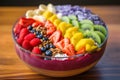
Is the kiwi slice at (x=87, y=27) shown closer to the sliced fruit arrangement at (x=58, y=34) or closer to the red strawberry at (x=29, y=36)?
the sliced fruit arrangement at (x=58, y=34)

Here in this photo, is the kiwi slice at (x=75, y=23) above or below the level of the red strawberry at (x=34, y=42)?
above

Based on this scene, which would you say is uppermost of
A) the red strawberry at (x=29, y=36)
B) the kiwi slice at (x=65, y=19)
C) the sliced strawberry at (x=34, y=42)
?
the kiwi slice at (x=65, y=19)

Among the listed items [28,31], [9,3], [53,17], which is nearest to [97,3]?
[9,3]

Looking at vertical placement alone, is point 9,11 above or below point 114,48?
above

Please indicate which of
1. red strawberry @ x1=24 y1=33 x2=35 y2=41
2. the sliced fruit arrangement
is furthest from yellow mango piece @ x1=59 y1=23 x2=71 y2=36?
red strawberry @ x1=24 y1=33 x2=35 y2=41

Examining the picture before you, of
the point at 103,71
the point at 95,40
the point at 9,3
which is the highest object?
the point at 9,3

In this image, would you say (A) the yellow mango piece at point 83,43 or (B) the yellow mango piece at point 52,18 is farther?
(B) the yellow mango piece at point 52,18

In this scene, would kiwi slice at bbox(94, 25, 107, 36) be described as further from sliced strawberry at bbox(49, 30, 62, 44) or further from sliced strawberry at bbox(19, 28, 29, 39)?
sliced strawberry at bbox(19, 28, 29, 39)

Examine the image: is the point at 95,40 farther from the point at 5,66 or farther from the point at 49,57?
the point at 5,66

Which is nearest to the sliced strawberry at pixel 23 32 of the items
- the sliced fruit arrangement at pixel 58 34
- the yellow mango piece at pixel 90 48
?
the sliced fruit arrangement at pixel 58 34

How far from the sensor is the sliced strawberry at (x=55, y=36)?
0.89m

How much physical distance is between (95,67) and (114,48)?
0.47 feet

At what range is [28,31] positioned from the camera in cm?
92

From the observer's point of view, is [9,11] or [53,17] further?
[9,11]
